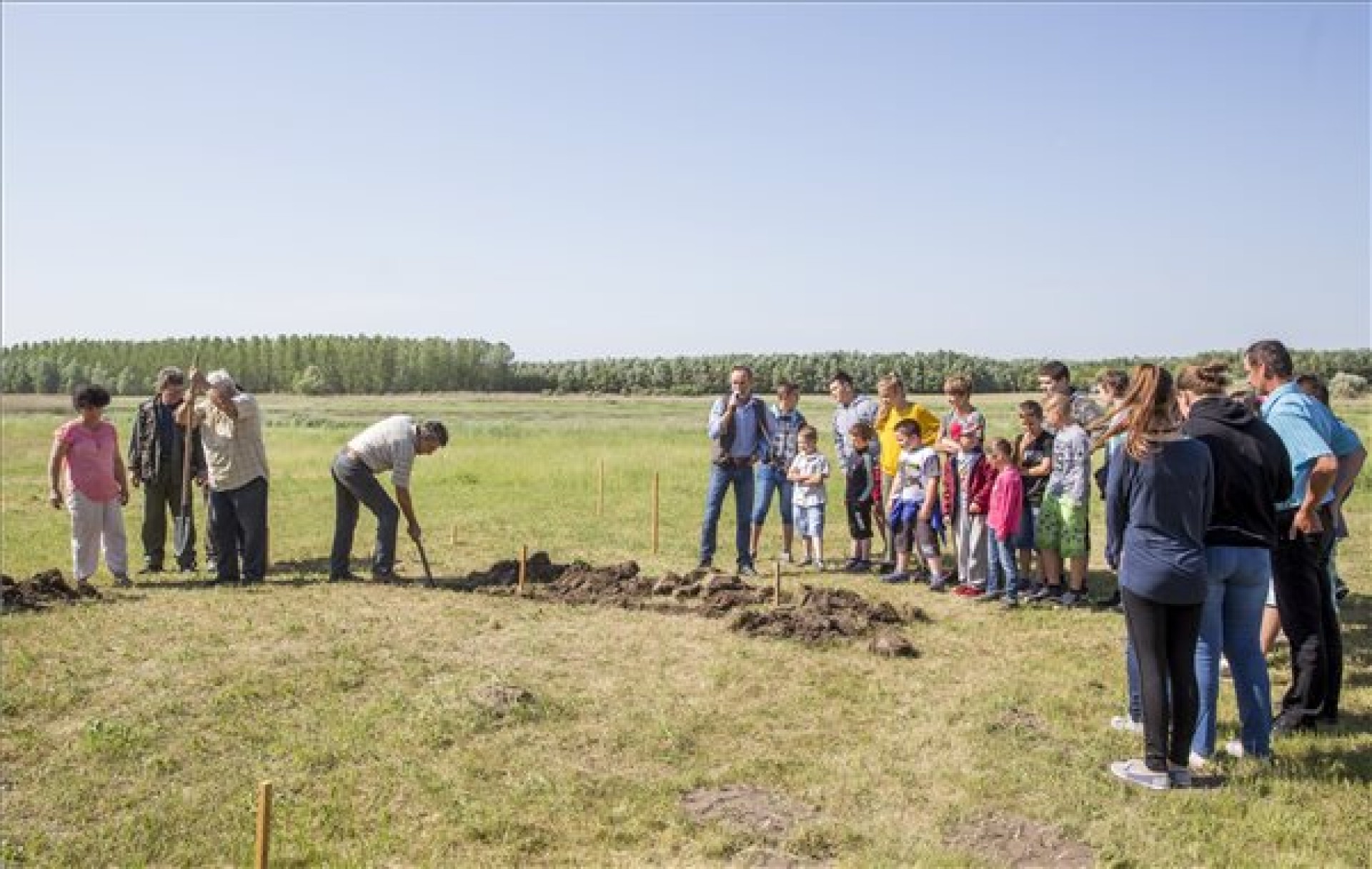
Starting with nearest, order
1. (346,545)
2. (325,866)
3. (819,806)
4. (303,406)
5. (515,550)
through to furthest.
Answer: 1. (325,866)
2. (819,806)
3. (346,545)
4. (515,550)
5. (303,406)

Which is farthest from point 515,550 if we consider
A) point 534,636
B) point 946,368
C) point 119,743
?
point 946,368

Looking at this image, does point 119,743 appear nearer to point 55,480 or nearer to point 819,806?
point 819,806

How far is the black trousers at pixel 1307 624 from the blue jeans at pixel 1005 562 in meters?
3.70

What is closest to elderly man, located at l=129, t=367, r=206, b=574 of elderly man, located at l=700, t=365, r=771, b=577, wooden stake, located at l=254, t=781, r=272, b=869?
elderly man, located at l=700, t=365, r=771, b=577

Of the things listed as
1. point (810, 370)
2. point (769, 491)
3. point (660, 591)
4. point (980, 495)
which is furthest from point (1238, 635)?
point (810, 370)

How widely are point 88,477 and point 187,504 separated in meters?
1.47

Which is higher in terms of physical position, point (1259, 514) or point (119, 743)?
point (1259, 514)

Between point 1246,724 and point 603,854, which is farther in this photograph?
point 1246,724

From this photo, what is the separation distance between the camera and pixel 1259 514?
19.5 ft

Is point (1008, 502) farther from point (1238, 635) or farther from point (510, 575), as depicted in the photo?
point (510, 575)

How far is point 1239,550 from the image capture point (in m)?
5.94

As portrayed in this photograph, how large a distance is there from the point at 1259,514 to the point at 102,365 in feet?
430

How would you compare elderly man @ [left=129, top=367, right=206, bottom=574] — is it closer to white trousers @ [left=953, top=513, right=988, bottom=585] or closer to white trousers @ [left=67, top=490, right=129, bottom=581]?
white trousers @ [left=67, top=490, right=129, bottom=581]

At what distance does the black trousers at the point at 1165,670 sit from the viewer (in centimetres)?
579
